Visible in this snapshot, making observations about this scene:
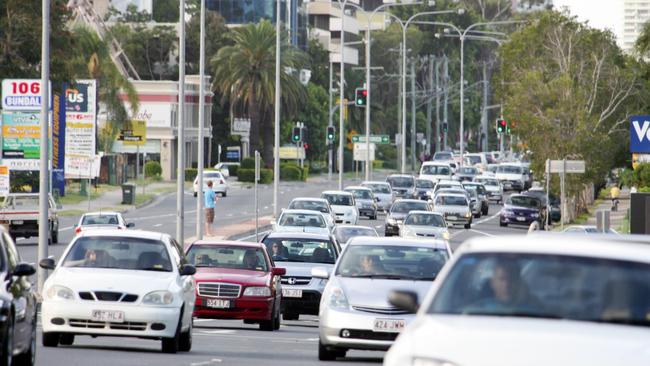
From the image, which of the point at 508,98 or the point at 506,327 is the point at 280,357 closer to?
the point at 506,327

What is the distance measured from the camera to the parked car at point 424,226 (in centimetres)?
5281

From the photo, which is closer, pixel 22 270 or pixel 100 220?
pixel 22 270

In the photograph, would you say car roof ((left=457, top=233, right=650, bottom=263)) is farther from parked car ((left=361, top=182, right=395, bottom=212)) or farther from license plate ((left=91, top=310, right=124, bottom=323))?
parked car ((left=361, top=182, right=395, bottom=212))

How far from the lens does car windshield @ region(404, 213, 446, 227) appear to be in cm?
5406

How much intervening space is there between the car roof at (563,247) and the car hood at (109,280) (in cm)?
985

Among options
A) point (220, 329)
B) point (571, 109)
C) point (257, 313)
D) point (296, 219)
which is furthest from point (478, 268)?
point (571, 109)

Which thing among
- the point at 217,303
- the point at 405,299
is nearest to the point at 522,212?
the point at 217,303

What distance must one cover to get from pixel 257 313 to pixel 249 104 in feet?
288

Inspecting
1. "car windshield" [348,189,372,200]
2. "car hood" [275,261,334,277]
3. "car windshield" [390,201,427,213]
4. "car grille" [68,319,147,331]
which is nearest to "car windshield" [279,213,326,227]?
"car windshield" [390,201,427,213]

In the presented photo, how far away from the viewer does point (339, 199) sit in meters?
64.1

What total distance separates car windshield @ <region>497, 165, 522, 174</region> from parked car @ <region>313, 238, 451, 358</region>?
8514cm

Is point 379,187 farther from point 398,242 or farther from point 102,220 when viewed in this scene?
point 398,242

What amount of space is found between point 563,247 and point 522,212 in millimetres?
63142

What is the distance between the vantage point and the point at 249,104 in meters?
113
